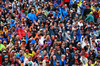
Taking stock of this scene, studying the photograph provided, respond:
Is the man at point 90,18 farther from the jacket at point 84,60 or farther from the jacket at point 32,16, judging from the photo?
the jacket at point 84,60

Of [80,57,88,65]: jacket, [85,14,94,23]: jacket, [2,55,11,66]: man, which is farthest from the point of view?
[85,14,94,23]: jacket

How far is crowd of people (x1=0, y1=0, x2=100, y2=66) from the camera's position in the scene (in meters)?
13.3

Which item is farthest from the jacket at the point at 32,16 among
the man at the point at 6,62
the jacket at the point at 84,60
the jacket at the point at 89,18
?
the jacket at the point at 84,60

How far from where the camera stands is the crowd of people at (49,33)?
1331 cm

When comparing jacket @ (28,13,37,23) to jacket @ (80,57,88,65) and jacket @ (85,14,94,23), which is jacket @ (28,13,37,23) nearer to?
jacket @ (85,14,94,23)

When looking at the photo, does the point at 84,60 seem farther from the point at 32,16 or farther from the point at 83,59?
the point at 32,16

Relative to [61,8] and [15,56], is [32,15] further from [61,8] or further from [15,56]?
[15,56]

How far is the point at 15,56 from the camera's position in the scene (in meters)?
13.2

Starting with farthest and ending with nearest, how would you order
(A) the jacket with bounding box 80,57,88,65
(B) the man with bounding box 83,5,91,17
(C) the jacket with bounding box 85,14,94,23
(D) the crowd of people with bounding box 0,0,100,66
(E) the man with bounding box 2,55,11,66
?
(B) the man with bounding box 83,5,91,17, (C) the jacket with bounding box 85,14,94,23, (A) the jacket with bounding box 80,57,88,65, (D) the crowd of people with bounding box 0,0,100,66, (E) the man with bounding box 2,55,11,66

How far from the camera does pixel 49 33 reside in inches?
631

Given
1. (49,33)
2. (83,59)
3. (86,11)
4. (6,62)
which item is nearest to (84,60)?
(83,59)

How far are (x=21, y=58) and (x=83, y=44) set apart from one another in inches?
165

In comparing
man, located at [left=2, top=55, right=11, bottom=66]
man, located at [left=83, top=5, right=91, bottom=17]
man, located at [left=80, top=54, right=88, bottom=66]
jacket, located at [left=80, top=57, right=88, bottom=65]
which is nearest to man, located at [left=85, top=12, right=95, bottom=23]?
man, located at [left=83, top=5, right=91, bottom=17]

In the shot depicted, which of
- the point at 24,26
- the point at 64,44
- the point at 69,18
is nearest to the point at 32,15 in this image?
the point at 24,26
